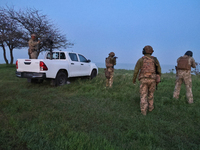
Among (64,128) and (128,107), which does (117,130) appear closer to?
(64,128)

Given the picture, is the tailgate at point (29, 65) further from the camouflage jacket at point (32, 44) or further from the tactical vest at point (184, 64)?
the tactical vest at point (184, 64)

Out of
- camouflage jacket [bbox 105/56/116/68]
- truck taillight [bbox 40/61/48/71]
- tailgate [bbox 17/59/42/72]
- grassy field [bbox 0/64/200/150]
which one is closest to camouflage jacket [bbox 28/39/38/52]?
tailgate [bbox 17/59/42/72]

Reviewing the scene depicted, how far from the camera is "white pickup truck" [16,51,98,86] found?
283 inches

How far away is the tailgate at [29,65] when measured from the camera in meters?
7.16

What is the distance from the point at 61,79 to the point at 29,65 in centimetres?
169

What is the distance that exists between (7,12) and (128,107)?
58.3ft

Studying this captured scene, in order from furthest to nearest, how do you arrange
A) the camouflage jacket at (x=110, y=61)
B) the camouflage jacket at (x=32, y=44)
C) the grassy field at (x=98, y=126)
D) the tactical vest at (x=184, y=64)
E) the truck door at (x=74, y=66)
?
the truck door at (x=74, y=66), the camouflage jacket at (x=32, y=44), the camouflage jacket at (x=110, y=61), the tactical vest at (x=184, y=64), the grassy field at (x=98, y=126)

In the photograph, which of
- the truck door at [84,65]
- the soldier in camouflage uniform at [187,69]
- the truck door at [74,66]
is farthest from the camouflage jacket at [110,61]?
the soldier in camouflage uniform at [187,69]

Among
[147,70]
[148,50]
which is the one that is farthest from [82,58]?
[147,70]

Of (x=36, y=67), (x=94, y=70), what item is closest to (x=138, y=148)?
(x=36, y=67)

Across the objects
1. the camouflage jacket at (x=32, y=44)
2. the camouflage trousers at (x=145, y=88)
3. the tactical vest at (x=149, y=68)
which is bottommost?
the camouflage trousers at (x=145, y=88)

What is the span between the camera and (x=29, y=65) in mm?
7320

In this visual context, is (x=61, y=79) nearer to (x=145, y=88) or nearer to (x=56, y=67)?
(x=56, y=67)

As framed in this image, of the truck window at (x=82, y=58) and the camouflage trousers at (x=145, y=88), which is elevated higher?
the truck window at (x=82, y=58)
